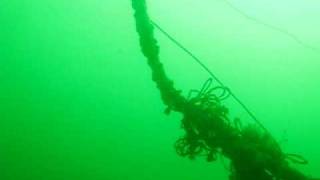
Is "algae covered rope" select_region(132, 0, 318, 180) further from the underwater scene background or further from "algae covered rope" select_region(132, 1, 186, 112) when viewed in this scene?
the underwater scene background

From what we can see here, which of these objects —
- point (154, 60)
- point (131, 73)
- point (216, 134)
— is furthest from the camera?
point (131, 73)

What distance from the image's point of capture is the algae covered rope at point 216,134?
2.31 metres

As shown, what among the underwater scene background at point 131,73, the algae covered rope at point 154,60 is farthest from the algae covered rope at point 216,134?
the underwater scene background at point 131,73

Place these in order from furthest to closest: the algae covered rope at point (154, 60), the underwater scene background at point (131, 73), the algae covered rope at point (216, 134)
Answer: the underwater scene background at point (131, 73)
the algae covered rope at point (154, 60)
the algae covered rope at point (216, 134)

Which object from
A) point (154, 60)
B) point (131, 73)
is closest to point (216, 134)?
point (154, 60)

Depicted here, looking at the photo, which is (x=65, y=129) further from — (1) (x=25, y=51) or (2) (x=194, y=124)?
(2) (x=194, y=124)

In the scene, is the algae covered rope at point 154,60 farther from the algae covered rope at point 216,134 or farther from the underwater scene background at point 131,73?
the underwater scene background at point 131,73

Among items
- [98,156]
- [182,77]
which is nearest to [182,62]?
[182,77]

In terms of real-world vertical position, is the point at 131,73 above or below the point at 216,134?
above

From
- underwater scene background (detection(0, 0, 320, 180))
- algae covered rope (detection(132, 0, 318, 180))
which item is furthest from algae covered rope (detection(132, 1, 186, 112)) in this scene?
underwater scene background (detection(0, 0, 320, 180))

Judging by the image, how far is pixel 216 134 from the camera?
2406 millimetres

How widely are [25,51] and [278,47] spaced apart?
8.58 m

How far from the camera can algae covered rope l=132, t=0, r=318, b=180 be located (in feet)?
7.59

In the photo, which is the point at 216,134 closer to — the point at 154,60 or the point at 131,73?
the point at 154,60
